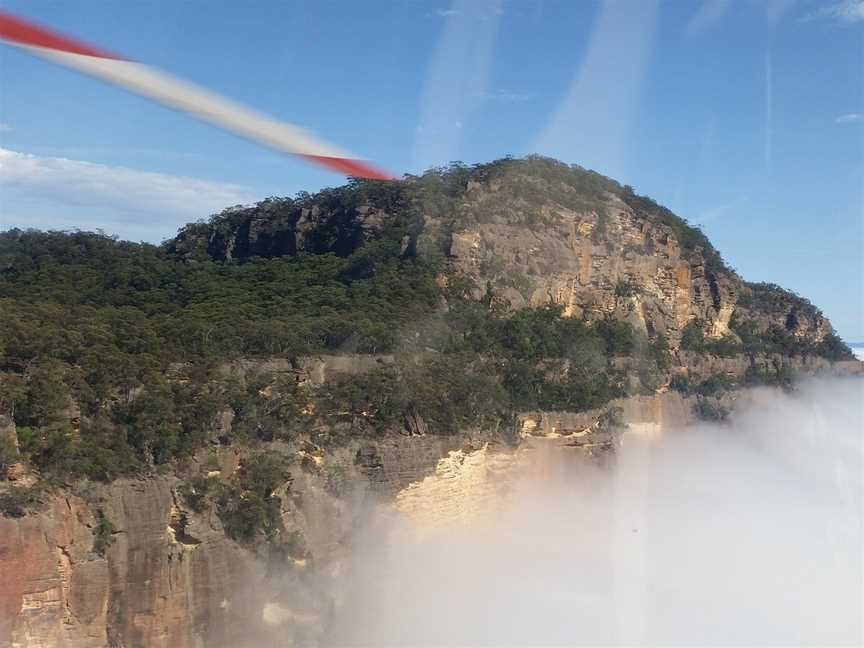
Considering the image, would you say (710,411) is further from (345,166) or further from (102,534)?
(345,166)

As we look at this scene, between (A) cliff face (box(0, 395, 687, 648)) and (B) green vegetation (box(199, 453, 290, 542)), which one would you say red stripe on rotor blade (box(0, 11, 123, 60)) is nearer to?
(A) cliff face (box(0, 395, 687, 648))

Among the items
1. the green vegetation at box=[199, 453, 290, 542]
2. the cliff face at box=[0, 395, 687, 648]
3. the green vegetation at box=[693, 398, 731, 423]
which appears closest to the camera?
the cliff face at box=[0, 395, 687, 648]

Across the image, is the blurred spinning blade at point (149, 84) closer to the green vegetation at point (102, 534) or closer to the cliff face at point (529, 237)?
the green vegetation at point (102, 534)

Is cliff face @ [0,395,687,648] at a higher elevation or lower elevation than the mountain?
lower

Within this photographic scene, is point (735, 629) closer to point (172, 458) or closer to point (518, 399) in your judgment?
point (518, 399)

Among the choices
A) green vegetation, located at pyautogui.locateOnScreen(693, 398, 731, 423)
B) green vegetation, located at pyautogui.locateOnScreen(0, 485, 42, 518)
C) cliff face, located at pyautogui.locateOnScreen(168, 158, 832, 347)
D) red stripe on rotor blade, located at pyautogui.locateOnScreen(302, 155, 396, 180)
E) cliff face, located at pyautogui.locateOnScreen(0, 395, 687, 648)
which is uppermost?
cliff face, located at pyautogui.locateOnScreen(168, 158, 832, 347)

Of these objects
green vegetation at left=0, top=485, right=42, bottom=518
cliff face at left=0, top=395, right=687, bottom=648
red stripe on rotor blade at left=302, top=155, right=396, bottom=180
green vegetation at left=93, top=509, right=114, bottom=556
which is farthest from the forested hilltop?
red stripe on rotor blade at left=302, top=155, right=396, bottom=180
